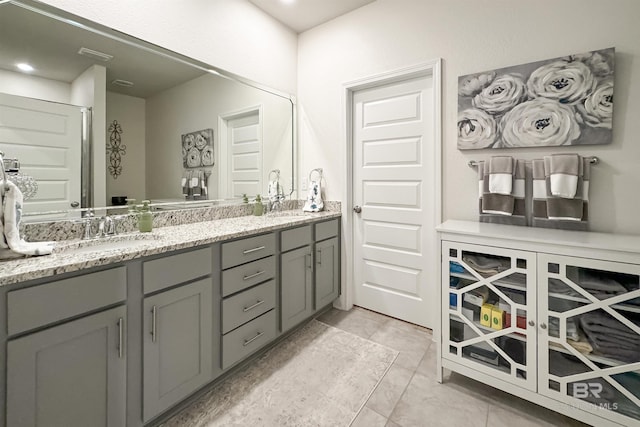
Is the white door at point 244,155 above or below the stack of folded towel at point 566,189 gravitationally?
above

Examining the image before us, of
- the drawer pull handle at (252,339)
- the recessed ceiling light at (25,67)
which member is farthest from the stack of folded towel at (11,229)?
the drawer pull handle at (252,339)

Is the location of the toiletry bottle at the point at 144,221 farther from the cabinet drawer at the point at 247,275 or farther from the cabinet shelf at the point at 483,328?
the cabinet shelf at the point at 483,328

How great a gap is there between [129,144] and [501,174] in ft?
7.61

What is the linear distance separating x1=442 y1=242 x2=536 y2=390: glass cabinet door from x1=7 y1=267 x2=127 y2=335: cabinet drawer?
1664mm

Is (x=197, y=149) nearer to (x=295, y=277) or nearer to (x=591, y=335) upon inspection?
(x=295, y=277)

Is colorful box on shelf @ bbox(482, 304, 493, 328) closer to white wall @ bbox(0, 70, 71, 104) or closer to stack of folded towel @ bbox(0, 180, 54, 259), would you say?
stack of folded towel @ bbox(0, 180, 54, 259)

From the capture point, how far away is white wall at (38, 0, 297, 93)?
1643mm

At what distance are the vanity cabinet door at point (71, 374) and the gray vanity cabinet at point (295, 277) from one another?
1011 millimetres

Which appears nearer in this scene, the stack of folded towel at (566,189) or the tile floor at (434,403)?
the tile floor at (434,403)

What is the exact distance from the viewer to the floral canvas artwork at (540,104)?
60.8 inches

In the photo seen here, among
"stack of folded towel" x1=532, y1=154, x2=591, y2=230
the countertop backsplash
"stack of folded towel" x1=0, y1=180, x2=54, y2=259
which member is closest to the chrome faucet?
the countertop backsplash

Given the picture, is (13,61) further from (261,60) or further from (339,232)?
(339,232)

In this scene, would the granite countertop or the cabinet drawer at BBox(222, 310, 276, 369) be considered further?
the cabinet drawer at BBox(222, 310, 276, 369)

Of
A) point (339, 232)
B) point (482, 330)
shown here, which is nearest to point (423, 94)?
point (339, 232)
